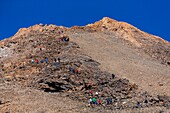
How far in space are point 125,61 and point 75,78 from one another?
10415 mm

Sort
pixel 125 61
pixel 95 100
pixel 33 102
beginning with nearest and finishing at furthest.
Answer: pixel 33 102
pixel 95 100
pixel 125 61

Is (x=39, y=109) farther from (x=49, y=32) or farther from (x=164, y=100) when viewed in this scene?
(x=49, y=32)

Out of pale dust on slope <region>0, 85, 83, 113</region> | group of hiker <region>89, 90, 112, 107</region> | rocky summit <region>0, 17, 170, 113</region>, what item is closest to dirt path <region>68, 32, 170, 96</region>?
rocky summit <region>0, 17, 170, 113</region>

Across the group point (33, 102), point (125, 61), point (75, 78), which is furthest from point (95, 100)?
point (125, 61)

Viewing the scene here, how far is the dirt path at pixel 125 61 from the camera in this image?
33.9 metres

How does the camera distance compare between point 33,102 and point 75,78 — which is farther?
point 75,78

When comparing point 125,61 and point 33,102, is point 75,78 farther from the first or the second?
point 125,61

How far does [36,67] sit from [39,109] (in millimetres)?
7671

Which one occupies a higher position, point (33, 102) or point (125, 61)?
point (125, 61)

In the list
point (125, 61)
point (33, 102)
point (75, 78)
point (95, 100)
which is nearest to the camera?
point (33, 102)

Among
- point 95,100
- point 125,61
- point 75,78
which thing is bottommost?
point 95,100

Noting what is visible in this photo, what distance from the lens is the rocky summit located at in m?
27.4

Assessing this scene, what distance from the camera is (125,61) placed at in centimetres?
4006

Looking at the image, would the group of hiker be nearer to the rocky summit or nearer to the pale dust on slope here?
the rocky summit
